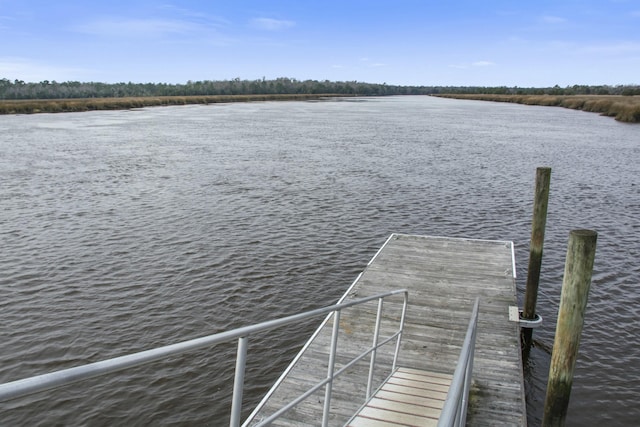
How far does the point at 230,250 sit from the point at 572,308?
1081 centimetres

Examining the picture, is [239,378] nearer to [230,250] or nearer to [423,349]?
[423,349]

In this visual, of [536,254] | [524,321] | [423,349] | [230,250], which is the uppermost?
[536,254]

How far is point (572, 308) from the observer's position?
649 cm

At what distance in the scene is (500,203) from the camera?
71.3 ft

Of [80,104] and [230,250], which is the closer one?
[230,250]

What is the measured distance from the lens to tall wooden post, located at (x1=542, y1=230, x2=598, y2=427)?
6.44 metres

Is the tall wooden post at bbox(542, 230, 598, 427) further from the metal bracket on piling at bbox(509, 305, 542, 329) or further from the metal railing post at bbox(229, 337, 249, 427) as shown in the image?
the metal railing post at bbox(229, 337, 249, 427)

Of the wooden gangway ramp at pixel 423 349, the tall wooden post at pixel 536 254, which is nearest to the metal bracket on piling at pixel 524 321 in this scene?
the wooden gangway ramp at pixel 423 349

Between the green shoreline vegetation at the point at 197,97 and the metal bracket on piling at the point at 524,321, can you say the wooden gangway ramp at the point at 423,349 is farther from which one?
the green shoreline vegetation at the point at 197,97

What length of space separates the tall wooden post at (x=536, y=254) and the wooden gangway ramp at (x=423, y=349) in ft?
1.45

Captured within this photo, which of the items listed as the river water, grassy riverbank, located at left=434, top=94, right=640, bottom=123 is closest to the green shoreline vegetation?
grassy riverbank, located at left=434, top=94, right=640, bottom=123

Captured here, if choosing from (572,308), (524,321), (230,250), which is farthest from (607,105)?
(572,308)

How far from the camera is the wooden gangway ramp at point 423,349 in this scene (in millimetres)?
6324

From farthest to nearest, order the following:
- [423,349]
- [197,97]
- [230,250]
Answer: [197,97] < [230,250] < [423,349]
